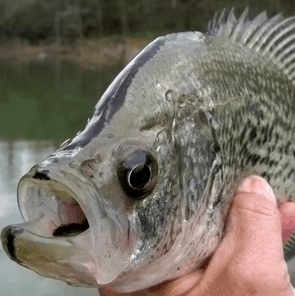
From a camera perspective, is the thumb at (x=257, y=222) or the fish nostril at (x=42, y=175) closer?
the fish nostril at (x=42, y=175)

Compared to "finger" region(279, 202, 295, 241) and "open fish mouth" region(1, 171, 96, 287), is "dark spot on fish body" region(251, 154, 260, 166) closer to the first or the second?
"finger" region(279, 202, 295, 241)

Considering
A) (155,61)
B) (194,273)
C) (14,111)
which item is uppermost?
(14,111)

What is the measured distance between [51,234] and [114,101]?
0.51 m

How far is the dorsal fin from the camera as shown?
2254 millimetres

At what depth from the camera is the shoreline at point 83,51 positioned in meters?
34.4

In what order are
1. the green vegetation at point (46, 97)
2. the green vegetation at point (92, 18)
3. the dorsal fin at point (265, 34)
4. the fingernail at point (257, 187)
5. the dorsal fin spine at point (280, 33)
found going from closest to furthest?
1. the fingernail at point (257, 187)
2. the dorsal fin at point (265, 34)
3. the dorsal fin spine at point (280, 33)
4. the green vegetation at point (46, 97)
5. the green vegetation at point (92, 18)

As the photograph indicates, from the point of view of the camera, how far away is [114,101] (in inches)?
68.5

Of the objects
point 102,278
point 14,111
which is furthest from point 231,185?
point 14,111

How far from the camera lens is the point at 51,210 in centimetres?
156

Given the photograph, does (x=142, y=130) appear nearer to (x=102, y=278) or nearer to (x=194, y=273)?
(x=102, y=278)

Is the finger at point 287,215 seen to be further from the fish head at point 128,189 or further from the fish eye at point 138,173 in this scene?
the fish eye at point 138,173

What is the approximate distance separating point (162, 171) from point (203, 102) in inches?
14.6

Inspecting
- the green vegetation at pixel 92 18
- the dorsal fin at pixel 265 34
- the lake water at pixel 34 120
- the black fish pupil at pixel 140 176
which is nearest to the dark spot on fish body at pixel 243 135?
the dorsal fin at pixel 265 34

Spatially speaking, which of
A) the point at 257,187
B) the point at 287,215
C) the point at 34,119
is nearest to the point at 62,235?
the point at 257,187
